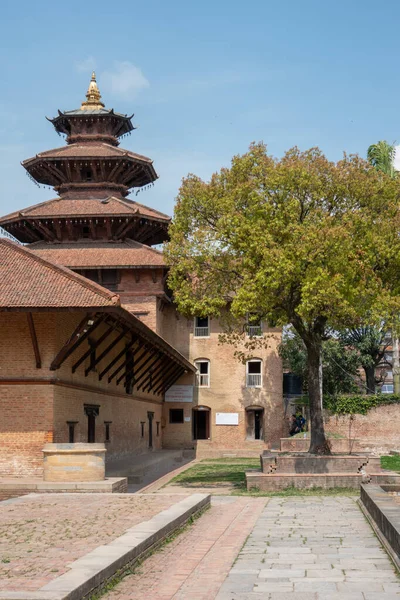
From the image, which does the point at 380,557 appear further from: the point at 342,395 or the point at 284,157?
the point at 342,395

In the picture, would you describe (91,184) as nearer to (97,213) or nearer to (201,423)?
(97,213)

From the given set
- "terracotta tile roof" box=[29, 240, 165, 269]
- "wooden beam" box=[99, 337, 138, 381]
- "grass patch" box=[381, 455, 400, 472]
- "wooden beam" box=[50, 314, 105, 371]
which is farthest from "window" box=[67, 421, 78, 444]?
"terracotta tile roof" box=[29, 240, 165, 269]

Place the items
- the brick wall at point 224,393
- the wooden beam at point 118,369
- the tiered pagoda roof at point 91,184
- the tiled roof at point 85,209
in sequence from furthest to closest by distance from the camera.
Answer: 1. the brick wall at point 224,393
2. the tiered pagoda roof at point 91,184
3. the tiled roof at point 85,209
4. the wooden beam at point 118,369

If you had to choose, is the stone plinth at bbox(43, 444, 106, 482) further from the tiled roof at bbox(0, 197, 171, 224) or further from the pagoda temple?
the tiled roof at bbox(0, 197, 171, 224)

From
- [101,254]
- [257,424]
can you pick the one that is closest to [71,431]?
[101,254]

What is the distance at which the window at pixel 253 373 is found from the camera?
43.9m

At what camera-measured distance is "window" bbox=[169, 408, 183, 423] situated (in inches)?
1723

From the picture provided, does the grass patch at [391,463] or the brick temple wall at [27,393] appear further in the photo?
the grass patch at [391,463]

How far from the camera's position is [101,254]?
38969mm

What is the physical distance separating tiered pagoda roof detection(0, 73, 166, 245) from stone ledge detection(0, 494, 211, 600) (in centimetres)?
2902

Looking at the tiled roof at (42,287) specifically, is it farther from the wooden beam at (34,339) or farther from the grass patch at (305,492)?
the grass patch at (305,492)

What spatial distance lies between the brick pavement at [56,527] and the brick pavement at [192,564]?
660mm

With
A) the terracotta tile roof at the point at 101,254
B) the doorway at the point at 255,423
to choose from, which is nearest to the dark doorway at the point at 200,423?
the doorway at the point at 255,423

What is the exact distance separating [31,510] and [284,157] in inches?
562
